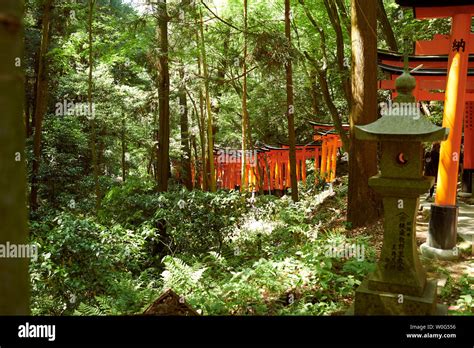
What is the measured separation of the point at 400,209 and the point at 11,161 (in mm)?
4542

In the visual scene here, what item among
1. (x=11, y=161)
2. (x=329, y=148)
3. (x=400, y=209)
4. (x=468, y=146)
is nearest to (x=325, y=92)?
(x=329, y=148)

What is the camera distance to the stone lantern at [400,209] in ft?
15.4

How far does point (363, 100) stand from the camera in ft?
29.1

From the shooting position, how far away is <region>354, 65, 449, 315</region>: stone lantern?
4680 mm

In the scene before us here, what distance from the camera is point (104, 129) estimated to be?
19.4 metres

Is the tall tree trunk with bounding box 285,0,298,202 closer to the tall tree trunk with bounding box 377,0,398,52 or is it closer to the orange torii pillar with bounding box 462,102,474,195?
the tall tree trunk with bounding box 377,0,398,52

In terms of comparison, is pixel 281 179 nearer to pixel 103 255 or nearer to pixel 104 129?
pixel 104 129

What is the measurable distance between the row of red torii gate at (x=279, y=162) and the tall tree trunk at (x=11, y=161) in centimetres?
1508

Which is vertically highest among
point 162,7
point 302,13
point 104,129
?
point 302,13

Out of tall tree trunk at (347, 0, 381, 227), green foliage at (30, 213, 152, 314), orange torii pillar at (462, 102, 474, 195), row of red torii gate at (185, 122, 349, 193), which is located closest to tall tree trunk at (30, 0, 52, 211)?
green foliage at (30, 213, 152, 314)

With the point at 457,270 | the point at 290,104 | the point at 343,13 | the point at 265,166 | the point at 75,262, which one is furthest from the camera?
the point at 265,166

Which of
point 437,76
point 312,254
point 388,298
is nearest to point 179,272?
point 312,254

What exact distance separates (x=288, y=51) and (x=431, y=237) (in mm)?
6534

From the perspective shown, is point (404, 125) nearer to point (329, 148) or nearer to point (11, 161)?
point (11, 161)
